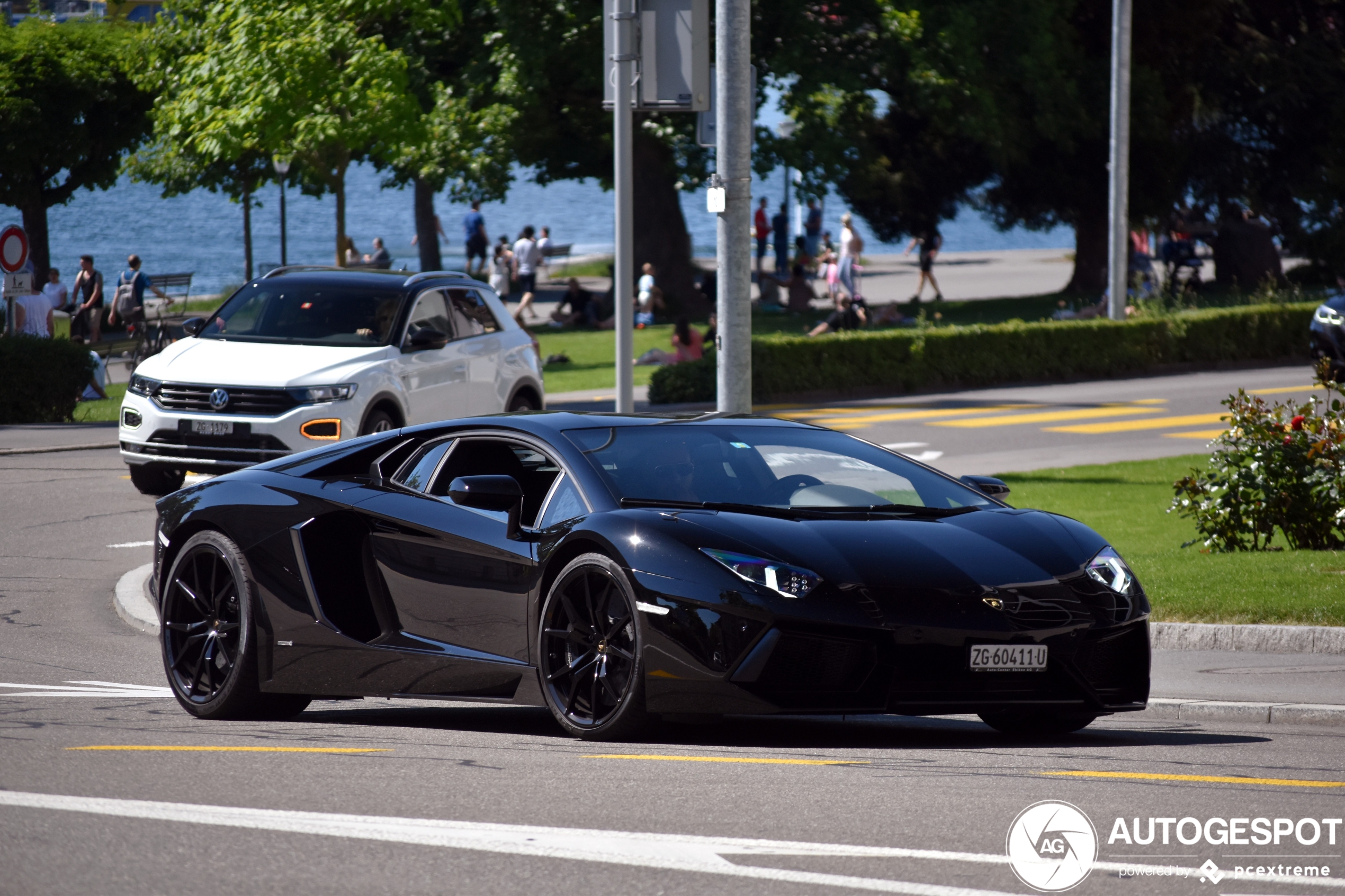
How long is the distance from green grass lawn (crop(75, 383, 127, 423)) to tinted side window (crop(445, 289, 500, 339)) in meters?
6.43

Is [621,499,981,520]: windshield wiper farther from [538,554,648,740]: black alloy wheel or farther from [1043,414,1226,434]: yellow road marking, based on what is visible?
[1043,414,1226,434]: yellow road marking

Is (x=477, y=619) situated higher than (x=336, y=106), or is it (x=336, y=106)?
(x=336, y=106)

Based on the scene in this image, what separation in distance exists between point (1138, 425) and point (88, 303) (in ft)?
71.1

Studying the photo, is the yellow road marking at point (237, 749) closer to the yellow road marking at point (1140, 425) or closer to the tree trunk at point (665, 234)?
the yellow road marking at point (1140, 425)

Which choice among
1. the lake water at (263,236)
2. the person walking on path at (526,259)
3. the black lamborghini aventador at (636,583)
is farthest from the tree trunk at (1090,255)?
the black lamborghini aventador at (636,583)

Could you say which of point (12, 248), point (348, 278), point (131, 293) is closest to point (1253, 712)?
point (348, 278)

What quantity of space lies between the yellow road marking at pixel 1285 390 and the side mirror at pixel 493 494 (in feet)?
66.7

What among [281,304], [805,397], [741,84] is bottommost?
[805,397]

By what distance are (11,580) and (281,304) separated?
14.9 feet

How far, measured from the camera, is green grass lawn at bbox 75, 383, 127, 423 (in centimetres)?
2372

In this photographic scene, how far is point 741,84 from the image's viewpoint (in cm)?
1192

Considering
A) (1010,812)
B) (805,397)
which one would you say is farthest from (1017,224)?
(1010,812)

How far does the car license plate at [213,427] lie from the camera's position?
15141mm

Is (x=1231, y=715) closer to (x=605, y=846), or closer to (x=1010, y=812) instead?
(x=1010, y=812)
